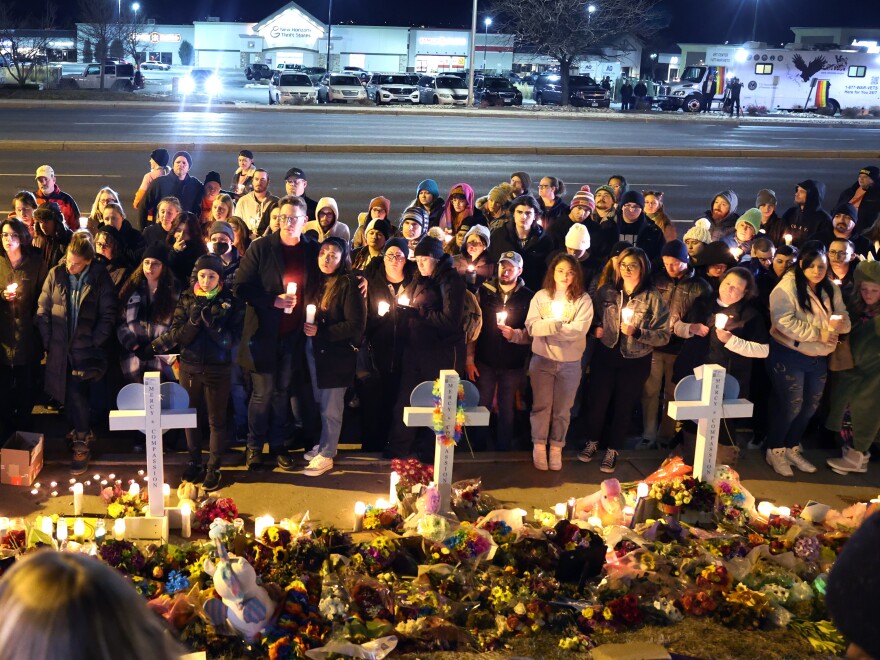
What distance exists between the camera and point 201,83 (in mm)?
53688

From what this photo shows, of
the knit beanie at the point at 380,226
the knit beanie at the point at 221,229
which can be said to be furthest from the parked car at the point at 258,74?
the knit beanie at the point at 221,229

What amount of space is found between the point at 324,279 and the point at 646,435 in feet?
9.98

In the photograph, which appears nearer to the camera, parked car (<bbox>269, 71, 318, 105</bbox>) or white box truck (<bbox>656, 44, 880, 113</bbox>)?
parked car (<bbox>269, 71, 318, 105</bbox>)

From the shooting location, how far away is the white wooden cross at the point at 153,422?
607 centimetres

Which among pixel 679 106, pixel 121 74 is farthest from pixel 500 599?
→ pixel 121 74

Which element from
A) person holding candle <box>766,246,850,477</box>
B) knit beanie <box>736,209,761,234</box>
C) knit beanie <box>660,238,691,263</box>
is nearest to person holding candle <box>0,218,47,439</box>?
knit beanie <box>660,238,691,263</box>

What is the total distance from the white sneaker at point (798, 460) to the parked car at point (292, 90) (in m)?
35.9

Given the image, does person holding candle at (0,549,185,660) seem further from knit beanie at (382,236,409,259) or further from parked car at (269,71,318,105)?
parked car at (269,71,318,105)

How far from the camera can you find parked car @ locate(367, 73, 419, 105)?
4281 centimetres

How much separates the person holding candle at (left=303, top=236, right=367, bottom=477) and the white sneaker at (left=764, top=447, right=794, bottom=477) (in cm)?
345

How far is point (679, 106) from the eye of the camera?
4709cm

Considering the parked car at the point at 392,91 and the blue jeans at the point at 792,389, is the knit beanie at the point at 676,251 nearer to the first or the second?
the blue jeans at the point at 792,389

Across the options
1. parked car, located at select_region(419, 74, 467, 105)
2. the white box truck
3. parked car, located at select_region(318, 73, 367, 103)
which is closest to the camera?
parked car, located at select_region(318, 73, 367, 103)

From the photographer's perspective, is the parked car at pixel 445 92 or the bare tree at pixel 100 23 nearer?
the parked car at pixel 445 92
